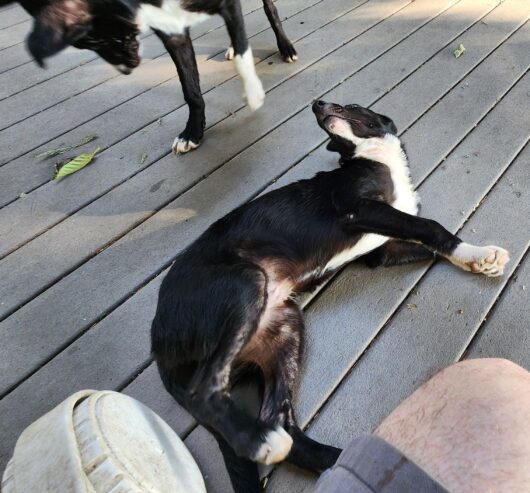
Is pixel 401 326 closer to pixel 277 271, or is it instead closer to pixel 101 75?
pixel 277 271

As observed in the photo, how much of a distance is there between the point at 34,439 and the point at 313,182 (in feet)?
3.94

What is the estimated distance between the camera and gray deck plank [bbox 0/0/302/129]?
9.33ft

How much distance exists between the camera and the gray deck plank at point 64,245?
1.88 m

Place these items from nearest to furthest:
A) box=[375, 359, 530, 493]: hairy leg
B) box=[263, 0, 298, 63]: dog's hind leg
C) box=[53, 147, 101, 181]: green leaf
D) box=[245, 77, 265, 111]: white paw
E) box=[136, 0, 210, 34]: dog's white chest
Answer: box=[375, 359, 530, 493]: hairy leg, box=[136, 0, 210, 34]: dog's white chest, box=[53, 147, 101, 181]: green leaf, box=[245, 77, 265, 111]: white paw, box=[263, 0, 298, 63]: dog's hind leg

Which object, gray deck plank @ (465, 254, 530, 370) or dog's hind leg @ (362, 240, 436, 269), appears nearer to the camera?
gray deck plank @ (465, 254, 530, 370)

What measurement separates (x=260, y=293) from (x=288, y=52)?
1.95 metres

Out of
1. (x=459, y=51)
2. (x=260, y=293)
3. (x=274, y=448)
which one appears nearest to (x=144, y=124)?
(x=260, y=293)

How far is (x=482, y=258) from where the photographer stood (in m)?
1.62

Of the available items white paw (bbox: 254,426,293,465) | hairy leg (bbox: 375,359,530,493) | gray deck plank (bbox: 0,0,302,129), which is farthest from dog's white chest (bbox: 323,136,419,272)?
gray deck plank (bbox: 0,0,302,129)

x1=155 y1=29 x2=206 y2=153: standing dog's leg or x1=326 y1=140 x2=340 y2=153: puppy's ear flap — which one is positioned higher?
x1=155 y1=29 x2=206 y2=153: standing dog's leg

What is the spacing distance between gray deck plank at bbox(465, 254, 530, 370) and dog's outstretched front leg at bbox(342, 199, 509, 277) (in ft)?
0.28

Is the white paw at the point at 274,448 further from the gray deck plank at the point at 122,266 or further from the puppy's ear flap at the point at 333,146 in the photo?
the puppy's ear flap at the point at 333,146

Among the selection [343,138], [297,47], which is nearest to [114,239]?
[343,138]

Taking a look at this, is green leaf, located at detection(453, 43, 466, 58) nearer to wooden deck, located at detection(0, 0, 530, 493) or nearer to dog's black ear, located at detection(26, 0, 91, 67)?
wooden deck, located at detection(0, 0, 530, 493)
